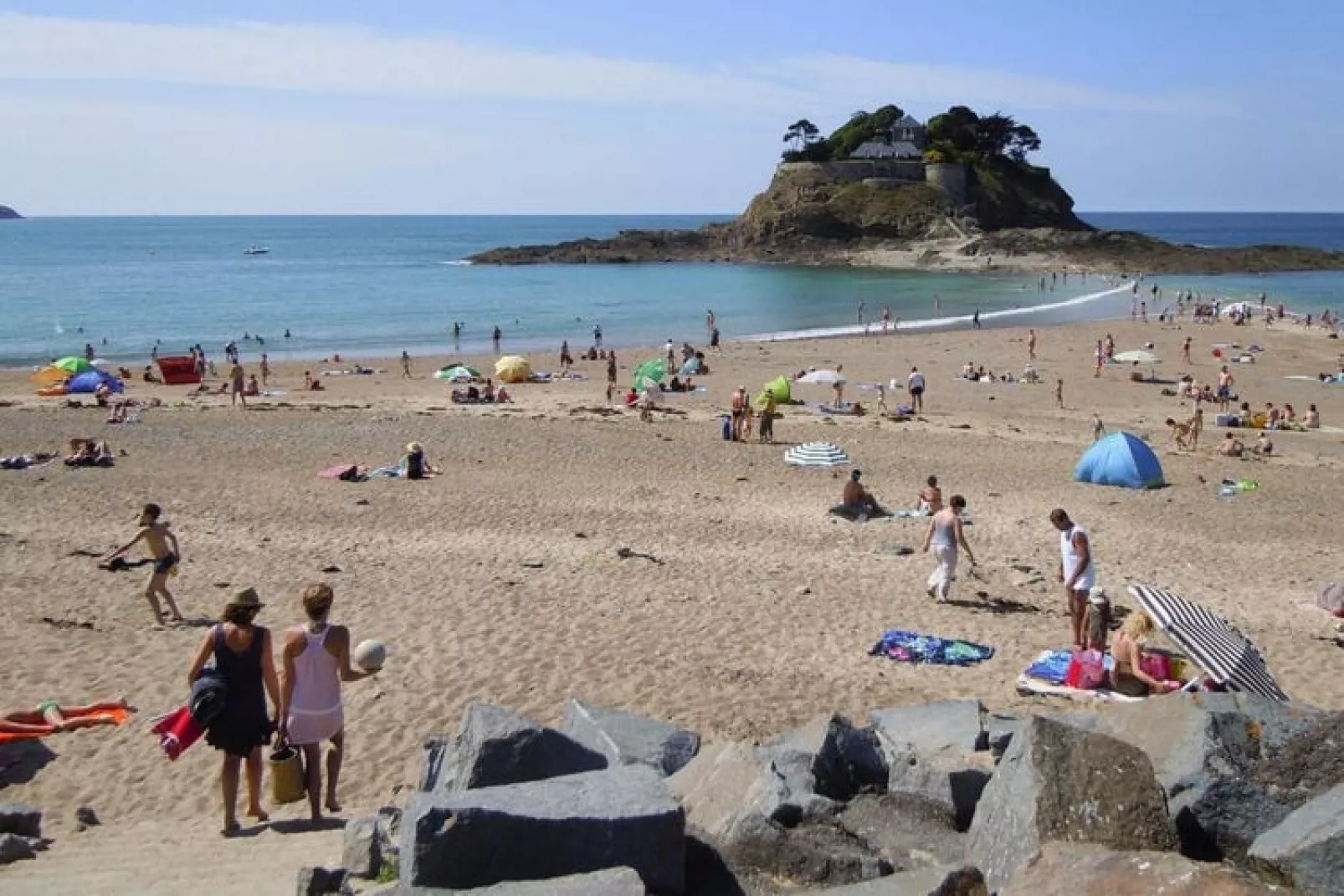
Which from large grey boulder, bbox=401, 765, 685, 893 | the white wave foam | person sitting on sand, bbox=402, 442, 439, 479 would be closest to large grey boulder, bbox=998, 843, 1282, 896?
large grey boulder, bbox=401, 765, 685, 893

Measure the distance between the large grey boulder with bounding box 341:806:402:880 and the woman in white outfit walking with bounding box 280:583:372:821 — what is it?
A: 123 cm

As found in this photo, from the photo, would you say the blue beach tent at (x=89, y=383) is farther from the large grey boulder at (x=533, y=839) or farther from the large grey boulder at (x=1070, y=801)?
the large grey boulder at (x=1070, y=801)

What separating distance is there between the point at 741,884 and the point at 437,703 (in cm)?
487

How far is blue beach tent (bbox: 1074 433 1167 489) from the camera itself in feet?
58.1

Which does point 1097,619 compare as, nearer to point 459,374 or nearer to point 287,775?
point 287,775

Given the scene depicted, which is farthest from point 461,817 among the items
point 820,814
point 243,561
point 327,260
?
point 327,260

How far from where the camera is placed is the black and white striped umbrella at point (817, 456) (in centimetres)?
1918

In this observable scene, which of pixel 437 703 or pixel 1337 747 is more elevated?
pixel 1337 747

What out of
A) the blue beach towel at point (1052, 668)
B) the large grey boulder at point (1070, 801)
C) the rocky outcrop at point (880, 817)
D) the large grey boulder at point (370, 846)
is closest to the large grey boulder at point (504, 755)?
the rocky outcrop at point (880, 817)

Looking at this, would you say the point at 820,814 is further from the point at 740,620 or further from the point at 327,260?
the point at 327,260

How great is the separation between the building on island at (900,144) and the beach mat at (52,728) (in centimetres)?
10535

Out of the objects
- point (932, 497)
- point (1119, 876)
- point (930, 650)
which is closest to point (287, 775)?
point (1119, 876)

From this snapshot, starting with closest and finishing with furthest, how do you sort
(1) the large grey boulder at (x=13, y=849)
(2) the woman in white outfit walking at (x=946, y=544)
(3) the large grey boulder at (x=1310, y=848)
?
(3) the large grey boulder at (x=1310, y=848) < (1) the large grey boulder at (x=13, y=849) < (2) the woman in white outfit walking at (x=946, y=544)

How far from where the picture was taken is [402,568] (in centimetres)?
1302
